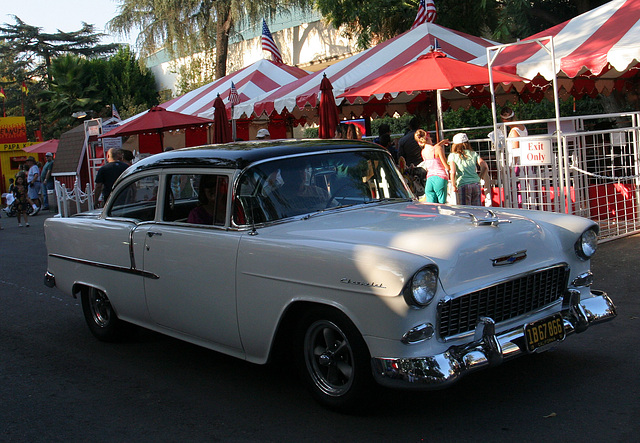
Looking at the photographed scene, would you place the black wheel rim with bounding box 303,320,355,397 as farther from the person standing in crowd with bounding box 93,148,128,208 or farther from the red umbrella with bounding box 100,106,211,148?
the red umbrella with bounding box 100,106,211,148

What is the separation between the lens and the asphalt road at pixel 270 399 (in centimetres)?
384

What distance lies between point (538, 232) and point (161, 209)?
282 centimetres

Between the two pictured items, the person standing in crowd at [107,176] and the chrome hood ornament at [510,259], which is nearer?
the chrome hood ornament at [510,259]

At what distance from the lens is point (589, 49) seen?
10.2 meters

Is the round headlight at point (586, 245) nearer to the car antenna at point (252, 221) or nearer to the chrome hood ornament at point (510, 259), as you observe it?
the chrome hood ornament at point (510, 259)

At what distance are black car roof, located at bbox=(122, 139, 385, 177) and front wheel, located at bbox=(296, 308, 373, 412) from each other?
1.32 meters

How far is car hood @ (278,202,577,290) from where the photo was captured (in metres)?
3.82

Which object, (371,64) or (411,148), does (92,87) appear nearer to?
(371,64)

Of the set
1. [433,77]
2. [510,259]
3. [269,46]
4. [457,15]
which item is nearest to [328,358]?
[510,259]

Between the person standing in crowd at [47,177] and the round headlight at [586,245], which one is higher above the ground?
the person standing in crowd at [47,177]

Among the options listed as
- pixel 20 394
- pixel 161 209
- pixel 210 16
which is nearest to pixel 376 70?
pixel 161 209

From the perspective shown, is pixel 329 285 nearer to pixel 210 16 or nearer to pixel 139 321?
pixel 139 321

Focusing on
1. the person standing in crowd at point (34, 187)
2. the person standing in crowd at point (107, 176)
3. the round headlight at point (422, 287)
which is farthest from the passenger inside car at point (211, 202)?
the person standing in crowd at point (34, 187)

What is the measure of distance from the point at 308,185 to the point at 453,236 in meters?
1.26
